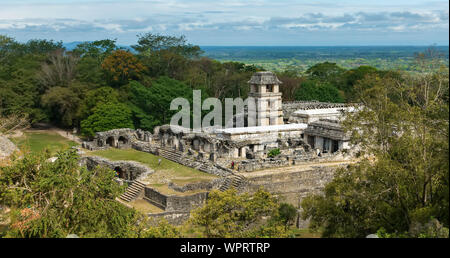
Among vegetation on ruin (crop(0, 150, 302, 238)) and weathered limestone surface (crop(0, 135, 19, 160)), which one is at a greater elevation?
vegetation on ruin (crop(0, 150, 302, 238))

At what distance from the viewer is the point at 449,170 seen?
13.9 metres

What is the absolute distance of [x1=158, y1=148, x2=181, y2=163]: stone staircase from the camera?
3049cm

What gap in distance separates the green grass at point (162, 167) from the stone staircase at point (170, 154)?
13.0 inches

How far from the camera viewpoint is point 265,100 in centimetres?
3734

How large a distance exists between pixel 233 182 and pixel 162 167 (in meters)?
5.20

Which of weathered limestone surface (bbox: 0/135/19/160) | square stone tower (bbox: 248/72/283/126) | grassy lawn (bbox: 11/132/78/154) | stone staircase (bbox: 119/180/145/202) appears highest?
square stone tower (bbox: 248/72/283/126)

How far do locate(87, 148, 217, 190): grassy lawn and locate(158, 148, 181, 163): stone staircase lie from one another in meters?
0.33

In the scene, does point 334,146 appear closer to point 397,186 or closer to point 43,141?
point 397,186

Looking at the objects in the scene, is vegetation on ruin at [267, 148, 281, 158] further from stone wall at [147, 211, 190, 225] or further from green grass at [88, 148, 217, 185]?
stone wall at [147, 211, 190, 225]

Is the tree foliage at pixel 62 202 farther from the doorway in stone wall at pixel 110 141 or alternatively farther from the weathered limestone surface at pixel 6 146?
the doorway in stone wall at pixel 110 141

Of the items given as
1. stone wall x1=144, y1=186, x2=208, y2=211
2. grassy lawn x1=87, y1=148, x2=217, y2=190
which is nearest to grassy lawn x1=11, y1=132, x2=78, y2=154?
grassy lawn x1=87, y1=148, x2=217, y2=190

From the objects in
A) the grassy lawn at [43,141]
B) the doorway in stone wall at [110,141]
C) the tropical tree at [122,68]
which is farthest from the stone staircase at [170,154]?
the tropical tree at [122,68]

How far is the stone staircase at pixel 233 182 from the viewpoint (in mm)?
25531

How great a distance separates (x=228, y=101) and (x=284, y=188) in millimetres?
21524
